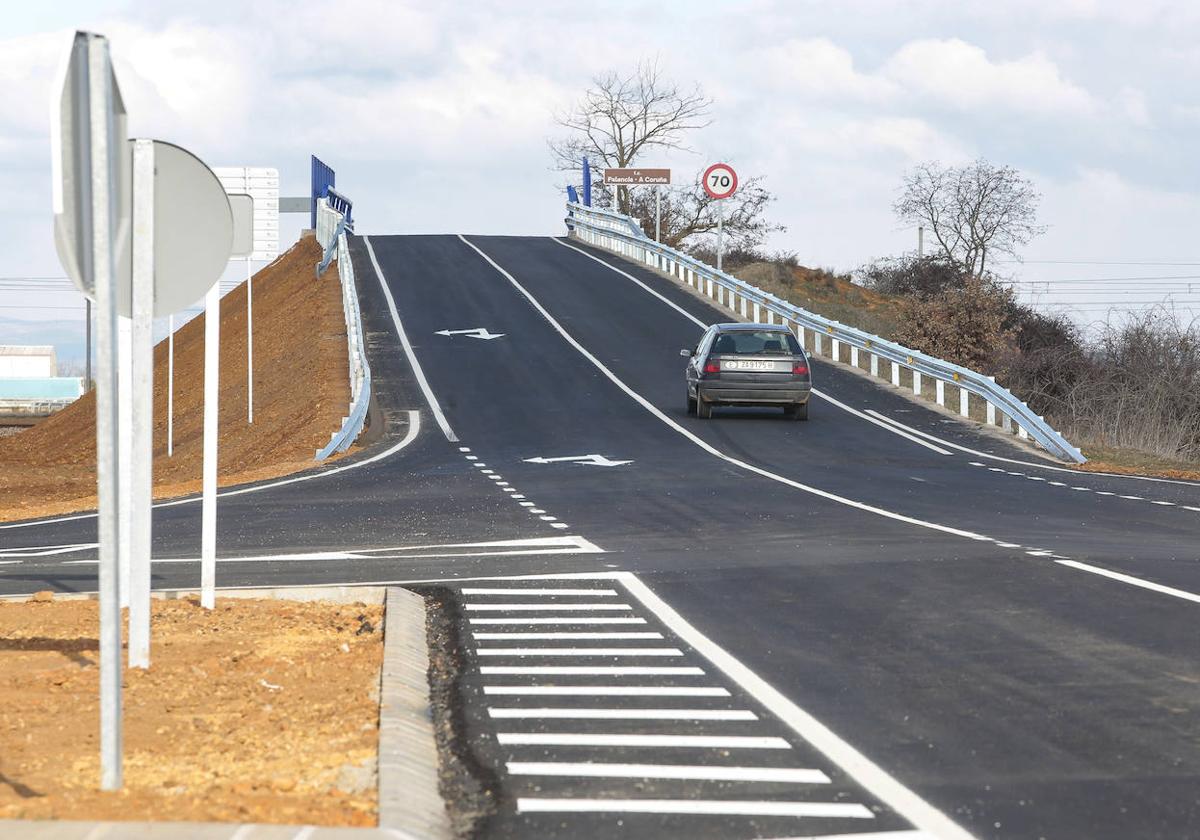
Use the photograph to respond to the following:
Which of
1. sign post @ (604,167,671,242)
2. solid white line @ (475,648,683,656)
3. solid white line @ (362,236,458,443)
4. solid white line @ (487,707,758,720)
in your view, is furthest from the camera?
sign post @ (604,167,671,242)

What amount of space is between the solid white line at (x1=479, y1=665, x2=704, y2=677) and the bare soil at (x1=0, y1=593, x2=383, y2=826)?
0.63m

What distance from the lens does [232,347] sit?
49.7m

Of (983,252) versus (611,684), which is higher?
(983,252)

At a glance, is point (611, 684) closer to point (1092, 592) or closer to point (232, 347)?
point (1092, 592)

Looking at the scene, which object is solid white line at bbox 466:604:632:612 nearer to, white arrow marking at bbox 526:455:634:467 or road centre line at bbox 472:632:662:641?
road centre line at bbox 472:632:662:641

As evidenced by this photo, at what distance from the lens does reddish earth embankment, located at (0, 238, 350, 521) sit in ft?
96.9

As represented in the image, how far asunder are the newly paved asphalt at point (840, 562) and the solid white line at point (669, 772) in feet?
0.38

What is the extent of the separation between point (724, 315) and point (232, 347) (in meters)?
14.4

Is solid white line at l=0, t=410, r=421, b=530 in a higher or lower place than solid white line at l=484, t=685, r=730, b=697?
lower

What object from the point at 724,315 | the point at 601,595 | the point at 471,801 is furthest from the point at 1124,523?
the point at 724,315

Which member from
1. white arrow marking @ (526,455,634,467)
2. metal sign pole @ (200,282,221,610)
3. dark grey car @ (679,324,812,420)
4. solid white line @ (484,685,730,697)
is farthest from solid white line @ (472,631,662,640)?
dark grey car @ (679,324,812,420)

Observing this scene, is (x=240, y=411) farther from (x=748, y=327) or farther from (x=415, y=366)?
(x=748, y=327)

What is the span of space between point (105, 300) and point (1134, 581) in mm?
8054

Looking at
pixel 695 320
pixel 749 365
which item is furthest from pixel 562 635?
pixel 695 320
